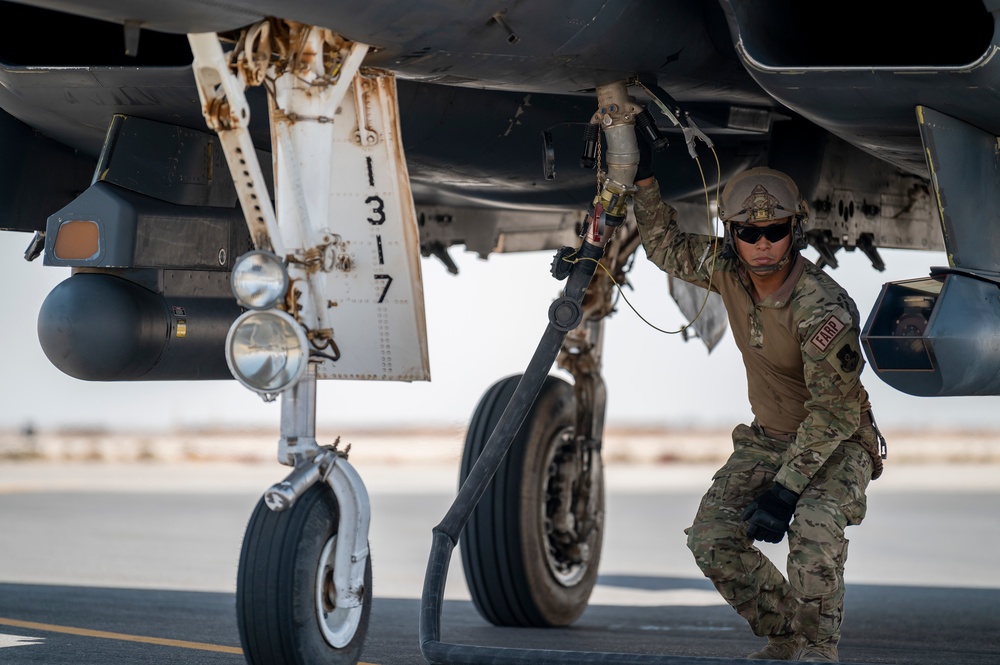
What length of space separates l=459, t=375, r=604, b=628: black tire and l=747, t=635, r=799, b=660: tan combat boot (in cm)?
220

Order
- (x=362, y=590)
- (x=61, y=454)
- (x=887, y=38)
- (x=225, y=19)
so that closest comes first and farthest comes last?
(x=225, y=19) → (x=362, y=590) → (x=887, y=38) → (x=61, y=454)

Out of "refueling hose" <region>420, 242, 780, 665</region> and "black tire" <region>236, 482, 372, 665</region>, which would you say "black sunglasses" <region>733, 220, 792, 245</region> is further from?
"black tire" <region>236, 482, 372, 665</region>

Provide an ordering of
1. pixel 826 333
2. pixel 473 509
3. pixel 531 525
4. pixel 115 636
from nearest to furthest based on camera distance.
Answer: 1. pixel 473 509
2. pixel 826 333
3. pixel 115 636
4. pixel 531 525

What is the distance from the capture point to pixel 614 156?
5113mm

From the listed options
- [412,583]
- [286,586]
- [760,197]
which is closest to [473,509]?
[286,586]

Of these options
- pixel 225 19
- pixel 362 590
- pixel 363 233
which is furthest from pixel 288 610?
pixel 225 19

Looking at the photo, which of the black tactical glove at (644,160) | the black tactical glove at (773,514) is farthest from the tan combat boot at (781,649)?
the black tactical glove at (644,160)

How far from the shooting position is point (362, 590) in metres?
4.48

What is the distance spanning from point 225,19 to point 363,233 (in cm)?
87

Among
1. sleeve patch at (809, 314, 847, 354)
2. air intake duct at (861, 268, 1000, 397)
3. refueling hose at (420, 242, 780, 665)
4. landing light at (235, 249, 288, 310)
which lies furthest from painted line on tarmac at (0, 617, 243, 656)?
air intake duct at (861, 268, 1000, 397)

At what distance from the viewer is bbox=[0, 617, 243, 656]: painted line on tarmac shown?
19.1 ft

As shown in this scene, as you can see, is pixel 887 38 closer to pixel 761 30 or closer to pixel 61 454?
pixel 761 30

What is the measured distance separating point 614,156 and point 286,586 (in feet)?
6.56

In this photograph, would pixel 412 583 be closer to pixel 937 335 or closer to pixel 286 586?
pixel 286 586
